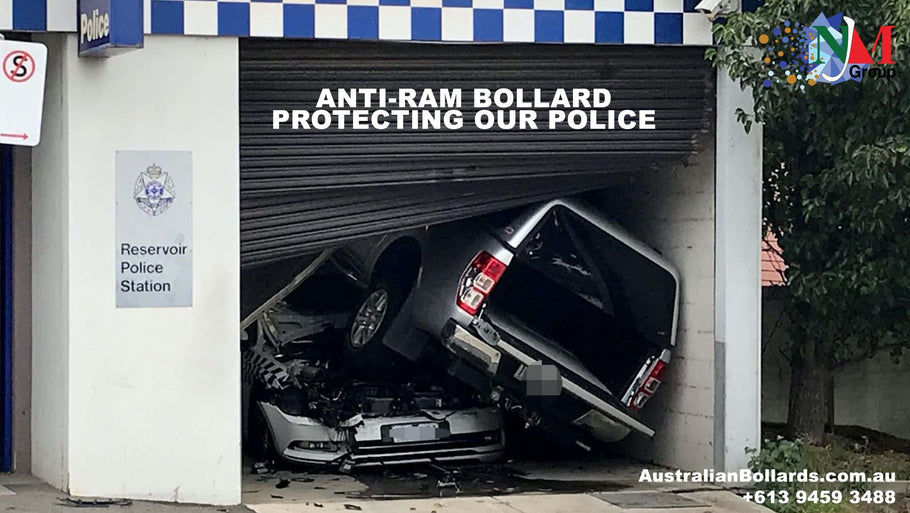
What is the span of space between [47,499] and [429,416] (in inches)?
120

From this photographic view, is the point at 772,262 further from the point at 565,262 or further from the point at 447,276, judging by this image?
the point at 447,276

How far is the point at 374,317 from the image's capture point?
11016 millimetres

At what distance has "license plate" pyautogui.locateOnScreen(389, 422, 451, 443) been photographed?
1049 cm

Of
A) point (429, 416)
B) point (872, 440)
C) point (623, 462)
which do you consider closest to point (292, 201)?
point (429, 416)

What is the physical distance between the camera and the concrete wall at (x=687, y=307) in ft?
33.9

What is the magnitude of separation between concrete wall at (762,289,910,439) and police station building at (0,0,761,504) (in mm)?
1514

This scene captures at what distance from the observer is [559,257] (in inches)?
423

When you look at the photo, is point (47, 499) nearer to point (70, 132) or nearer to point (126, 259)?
point (126, 259)

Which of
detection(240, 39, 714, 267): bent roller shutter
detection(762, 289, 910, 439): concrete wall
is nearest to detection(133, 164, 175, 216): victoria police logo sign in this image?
detection(240, 39, 714, 267): bent roller shutter

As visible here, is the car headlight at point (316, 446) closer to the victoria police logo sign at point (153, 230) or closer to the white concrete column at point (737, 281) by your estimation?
the victoria police logo sign at point (153, 230)

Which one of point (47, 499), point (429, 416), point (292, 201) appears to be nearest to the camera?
point (47, 499)

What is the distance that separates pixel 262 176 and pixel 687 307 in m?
3.45

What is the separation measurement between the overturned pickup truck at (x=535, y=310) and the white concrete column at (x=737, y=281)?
629mm

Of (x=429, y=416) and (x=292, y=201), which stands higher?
(x=292, y=201)
